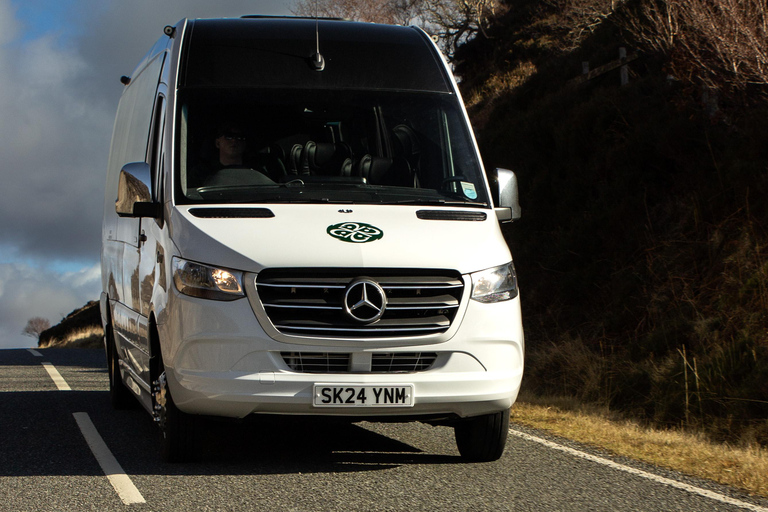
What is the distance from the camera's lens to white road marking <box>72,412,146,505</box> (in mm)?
5270

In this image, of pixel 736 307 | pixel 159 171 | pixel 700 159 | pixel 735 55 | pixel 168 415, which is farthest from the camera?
pixel 700 159

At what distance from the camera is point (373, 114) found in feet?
22.6

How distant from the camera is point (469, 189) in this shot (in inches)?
259

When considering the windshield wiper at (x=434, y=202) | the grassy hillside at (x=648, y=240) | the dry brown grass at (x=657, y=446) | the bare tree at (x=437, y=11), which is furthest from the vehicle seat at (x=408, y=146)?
the bare tree at (x=437, y=11)

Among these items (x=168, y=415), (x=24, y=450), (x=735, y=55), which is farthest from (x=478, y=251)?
(x=735, y=55)

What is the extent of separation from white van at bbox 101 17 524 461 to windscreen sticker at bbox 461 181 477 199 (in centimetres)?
1

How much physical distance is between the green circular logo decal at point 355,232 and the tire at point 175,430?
1405 mm

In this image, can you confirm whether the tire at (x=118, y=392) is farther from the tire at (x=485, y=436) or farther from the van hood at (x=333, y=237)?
the tire at (x=485, y=436)

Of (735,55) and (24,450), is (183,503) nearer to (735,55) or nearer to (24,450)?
(24,450)

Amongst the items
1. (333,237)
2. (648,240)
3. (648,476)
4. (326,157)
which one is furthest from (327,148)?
(648,240)

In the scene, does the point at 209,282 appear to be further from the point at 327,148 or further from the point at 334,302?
the point at 327,148

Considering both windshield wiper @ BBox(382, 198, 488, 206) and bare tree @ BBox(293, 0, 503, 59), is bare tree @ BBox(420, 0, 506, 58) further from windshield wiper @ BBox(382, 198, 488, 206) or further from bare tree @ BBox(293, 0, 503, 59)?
windshield wiper @ BBox(382, 198, 488, 206)

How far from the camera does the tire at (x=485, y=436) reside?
617 centimetres

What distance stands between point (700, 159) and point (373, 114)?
9745 mm
